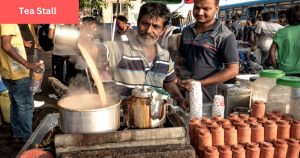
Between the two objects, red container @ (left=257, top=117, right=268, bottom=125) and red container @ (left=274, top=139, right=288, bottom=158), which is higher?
red container @ (left=257, top=117, right=268, bottom=125)

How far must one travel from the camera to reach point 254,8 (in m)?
14.0

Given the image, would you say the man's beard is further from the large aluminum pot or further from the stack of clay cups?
the stack of clay cups

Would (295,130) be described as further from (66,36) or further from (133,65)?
(66,36)

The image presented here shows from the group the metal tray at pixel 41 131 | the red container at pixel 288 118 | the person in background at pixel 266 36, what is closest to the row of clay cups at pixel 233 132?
the red container at pixel 288 118

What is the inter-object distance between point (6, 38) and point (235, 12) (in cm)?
1478

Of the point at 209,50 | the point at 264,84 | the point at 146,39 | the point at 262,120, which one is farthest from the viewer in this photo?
the point at 209,50

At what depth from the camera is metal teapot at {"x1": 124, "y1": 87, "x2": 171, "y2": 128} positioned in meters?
1.49

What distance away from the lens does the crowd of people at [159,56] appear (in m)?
2.29

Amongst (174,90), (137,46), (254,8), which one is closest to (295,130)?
(174,90)

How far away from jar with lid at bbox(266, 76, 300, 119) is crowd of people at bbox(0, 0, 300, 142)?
1.94ft

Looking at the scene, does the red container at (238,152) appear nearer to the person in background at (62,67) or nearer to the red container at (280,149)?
the red container at (280,149)

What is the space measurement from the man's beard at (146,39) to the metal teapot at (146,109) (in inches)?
32.7

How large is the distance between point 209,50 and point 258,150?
4.64 ft

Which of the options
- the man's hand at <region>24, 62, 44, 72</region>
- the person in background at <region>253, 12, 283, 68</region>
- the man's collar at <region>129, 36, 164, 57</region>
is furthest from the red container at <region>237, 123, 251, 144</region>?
the person in background at <region>253, 12, 283, 68</region>
